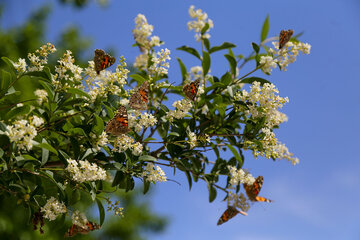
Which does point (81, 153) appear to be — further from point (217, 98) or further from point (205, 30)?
point (205, 30)

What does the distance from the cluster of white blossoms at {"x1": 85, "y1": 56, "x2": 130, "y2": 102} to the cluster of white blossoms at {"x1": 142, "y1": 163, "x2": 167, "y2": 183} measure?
0.45 metres

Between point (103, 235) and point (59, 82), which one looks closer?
point (59, 82)

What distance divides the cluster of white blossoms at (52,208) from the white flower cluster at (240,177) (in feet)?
3.48

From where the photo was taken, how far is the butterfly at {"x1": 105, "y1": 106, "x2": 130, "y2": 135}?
6.03ft

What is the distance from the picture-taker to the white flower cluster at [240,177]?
93.8 inches

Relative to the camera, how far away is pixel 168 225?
602 inches

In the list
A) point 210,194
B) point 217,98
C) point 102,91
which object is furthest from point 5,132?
point 210,194

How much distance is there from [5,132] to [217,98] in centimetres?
124

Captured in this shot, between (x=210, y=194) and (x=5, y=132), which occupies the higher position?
(x=210, y=194)

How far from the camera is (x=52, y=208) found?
1895 mm

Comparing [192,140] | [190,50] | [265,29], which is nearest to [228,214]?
[192,140]

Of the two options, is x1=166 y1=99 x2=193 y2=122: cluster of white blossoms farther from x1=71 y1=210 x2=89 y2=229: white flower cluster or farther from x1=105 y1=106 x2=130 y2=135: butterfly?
x1=71 y1=210 x2=89 y2=229: white flower cluster

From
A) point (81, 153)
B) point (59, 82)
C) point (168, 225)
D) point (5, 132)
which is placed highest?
point (168, 225)

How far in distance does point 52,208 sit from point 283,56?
1.63 meters
